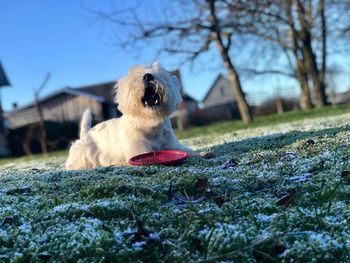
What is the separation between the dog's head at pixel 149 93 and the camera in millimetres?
5930

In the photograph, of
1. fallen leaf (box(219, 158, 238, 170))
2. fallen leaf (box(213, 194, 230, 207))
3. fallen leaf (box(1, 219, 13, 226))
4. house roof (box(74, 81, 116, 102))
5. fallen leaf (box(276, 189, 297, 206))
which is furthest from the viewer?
house roof (box(74, 81, 116, 102))

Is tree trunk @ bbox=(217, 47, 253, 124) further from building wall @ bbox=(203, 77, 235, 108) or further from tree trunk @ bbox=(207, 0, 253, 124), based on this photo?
building wall @ bbox=(203, 77, 235, 108)

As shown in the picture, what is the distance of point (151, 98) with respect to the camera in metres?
6.05

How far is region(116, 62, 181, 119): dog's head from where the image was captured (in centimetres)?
593

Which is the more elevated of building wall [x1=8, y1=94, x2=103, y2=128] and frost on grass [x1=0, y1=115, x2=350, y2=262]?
building wall [x1=8, y1=94, x2=103, y2=128]

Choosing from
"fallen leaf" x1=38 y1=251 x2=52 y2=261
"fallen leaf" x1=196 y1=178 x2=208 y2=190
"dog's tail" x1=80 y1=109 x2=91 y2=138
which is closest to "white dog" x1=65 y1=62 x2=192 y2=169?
"dog's tail" x1=80 y1=109 x2=91 y2=138

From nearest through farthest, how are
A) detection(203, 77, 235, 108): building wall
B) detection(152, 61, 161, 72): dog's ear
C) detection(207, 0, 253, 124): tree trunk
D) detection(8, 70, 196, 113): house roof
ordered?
detection(152, 61, 161, 72): dog's ear → detection(207, 0, 253, 124): tree trunk → detection(8, 70, 196, 113): house roof → detection(203, 77, 235, 108): building wall

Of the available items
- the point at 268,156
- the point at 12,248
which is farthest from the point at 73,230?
the point at 268,156

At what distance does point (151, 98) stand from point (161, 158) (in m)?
0.80

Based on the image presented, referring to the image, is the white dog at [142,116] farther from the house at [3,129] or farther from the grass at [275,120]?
the house at [3,129]

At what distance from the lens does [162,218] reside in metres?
2.99

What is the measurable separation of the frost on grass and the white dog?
159cm

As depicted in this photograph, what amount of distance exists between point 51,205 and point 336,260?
1980 mm

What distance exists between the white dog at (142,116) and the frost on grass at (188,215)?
1587mm
